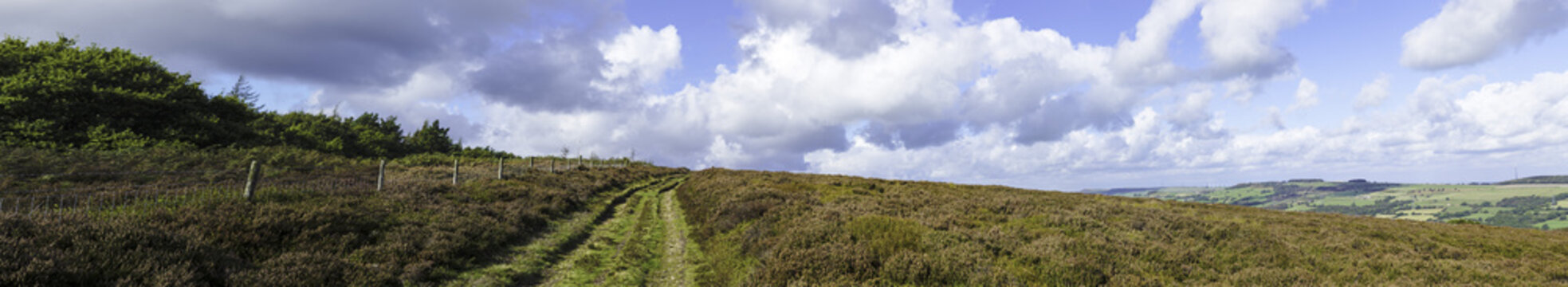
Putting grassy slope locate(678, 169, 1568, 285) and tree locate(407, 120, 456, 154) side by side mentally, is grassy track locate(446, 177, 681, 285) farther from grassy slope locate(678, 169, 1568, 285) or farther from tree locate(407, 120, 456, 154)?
tree locate(407, 120, 456, 154)

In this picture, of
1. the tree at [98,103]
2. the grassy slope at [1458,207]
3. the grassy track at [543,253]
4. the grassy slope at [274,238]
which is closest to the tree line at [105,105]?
the tree at [98,103]

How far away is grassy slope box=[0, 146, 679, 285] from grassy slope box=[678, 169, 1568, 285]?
18.7ft

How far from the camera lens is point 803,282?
28.6ft

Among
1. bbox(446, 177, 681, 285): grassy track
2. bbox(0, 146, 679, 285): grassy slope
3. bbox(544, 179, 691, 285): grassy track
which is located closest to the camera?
bbox(0, 146, 679, 285): grassy slope

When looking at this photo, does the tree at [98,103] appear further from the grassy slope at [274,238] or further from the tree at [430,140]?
the tree at [430,140]

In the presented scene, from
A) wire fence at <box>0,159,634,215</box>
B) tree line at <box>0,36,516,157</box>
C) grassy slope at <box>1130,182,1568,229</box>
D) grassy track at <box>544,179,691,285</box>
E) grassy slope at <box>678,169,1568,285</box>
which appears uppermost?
tree line at <box>0,36,516,157</box>

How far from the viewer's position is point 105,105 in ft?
91.9

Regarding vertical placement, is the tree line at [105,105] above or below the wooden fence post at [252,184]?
above

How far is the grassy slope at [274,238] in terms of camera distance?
23.2ft

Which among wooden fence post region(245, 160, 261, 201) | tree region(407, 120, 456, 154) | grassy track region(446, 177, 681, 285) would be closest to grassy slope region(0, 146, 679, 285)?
wooden fence post region(245, 160, 261, 201)

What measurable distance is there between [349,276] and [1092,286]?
12.3 m

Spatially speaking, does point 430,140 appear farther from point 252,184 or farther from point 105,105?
point 252,184

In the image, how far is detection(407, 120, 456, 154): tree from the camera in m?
65.4

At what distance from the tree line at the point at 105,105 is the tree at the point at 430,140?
86.7 feet
